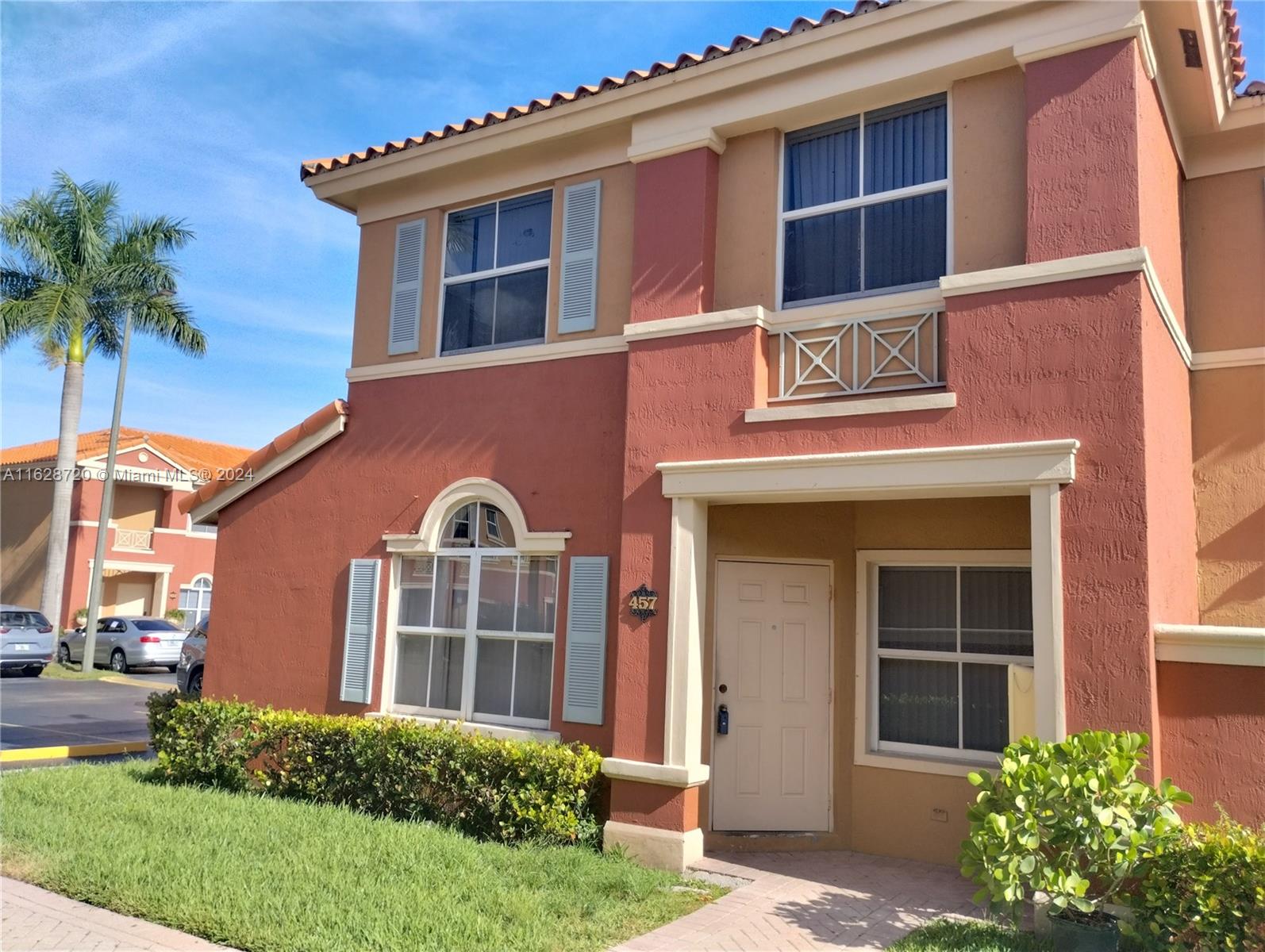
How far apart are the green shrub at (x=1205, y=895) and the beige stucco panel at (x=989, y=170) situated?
3921 millimetres

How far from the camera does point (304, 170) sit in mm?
Result: 10484

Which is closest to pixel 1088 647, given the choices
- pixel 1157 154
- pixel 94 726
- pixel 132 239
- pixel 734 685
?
pixel 734 685

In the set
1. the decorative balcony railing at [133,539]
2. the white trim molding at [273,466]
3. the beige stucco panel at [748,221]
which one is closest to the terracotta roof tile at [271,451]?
the white trim molding at [273,466]

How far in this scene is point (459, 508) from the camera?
31.2 feet

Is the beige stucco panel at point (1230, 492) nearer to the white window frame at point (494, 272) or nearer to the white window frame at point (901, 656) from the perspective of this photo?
the white window frame at point (901, 656)

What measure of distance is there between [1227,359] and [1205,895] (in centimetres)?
443

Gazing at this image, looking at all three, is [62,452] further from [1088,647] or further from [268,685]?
[1088,647]

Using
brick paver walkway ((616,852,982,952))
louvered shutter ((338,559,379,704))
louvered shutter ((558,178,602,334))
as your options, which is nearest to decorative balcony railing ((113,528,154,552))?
louvered shutter ((338,559,379,704))

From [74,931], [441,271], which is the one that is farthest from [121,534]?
[74,931]

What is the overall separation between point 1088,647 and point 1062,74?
385 cm

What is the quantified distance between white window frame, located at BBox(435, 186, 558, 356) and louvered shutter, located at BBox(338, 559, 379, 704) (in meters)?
2.28

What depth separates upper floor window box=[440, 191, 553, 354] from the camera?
9.55m

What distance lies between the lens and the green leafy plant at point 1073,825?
531cm

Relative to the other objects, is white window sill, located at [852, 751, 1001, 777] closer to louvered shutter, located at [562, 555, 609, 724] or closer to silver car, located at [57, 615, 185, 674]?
louvered shutter, located at [562, 555, 609, 724]
